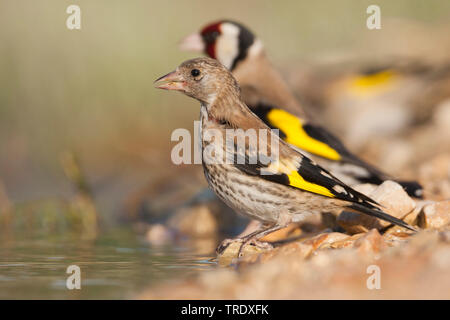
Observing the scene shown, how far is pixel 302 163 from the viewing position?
4.68 meters

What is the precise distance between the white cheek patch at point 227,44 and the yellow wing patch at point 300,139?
1.48 m

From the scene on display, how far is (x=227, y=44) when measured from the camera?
7.40 m

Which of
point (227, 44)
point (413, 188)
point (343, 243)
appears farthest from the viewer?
point (227, 44)

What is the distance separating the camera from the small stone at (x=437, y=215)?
4.66 meters

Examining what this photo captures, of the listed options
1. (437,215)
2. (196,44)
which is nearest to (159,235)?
A: (196,44)

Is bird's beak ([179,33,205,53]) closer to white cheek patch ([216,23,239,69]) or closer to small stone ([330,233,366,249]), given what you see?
white cheek patch ([216,23,239,69])

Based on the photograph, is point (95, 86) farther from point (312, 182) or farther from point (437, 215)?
point (437, 215)

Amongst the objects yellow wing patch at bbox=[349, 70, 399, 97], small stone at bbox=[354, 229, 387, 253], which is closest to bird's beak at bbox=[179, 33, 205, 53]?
yellow wing patch at bbox=[349, 70, 399, 97]

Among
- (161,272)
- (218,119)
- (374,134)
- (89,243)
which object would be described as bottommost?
(161,272)

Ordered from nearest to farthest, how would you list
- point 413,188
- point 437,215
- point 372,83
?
1. point 437,215
2. point 413,188
3. point 372,83

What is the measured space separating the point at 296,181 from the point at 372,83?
16.8 feet
